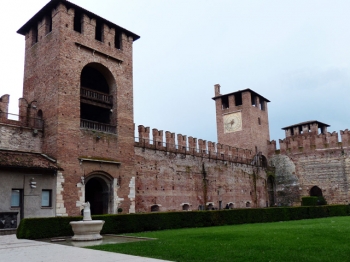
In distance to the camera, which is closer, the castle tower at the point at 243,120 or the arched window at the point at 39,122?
the arched window at the point at 39,122

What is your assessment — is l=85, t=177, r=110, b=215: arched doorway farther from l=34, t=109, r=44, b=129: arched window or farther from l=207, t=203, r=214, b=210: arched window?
l=207, t=203, r=214, b=210: arched window

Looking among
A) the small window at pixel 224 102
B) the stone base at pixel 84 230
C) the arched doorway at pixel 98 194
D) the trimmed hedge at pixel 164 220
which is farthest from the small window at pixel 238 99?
the stone base at pixel 84 230

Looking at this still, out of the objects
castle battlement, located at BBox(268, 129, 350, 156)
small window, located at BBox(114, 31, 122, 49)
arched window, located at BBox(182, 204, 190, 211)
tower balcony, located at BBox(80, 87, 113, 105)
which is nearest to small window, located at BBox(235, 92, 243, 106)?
castle battlement, located at BBox(268, 129, 350, 156)

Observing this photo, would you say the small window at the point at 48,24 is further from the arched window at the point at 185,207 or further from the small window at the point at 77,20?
the arched window at the point at 185,207

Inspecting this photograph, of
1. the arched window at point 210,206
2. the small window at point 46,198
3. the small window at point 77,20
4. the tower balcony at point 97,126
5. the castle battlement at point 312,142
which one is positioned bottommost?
the arched window at point 210,206

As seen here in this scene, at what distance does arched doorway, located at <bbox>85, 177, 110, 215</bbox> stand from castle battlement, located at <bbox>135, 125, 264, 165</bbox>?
390cm

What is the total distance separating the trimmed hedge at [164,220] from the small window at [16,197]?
3265 millimetres

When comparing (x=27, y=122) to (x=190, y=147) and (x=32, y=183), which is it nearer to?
(x=32, y=183)

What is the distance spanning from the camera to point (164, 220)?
1750 cm

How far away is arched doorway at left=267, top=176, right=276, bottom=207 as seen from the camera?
37.4 m

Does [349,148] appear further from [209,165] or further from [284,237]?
[284,237]

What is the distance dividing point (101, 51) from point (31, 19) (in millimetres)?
4519

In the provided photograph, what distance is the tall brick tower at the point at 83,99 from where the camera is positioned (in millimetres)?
18812

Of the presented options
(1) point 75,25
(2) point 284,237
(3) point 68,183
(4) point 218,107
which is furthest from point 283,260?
(4) point 218,107
